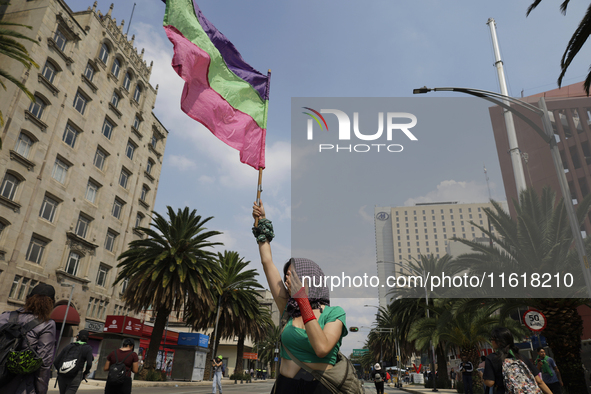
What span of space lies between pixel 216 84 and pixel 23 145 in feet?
92.2

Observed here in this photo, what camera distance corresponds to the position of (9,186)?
2709 centimetres

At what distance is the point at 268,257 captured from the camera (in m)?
3.04

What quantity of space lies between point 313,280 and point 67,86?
36.7 meters

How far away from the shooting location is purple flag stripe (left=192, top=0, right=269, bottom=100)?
6.95 metres

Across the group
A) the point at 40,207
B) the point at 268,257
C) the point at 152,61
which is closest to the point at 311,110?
the point at 268,257

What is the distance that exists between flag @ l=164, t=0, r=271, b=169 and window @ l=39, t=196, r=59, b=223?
28.5m

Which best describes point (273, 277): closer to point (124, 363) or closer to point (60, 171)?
point (124, 363)

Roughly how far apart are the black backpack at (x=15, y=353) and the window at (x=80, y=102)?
115 ft

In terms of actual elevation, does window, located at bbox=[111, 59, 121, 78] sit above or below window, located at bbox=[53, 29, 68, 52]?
above

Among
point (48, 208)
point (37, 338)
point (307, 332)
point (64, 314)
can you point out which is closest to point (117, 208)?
point (48, 208)

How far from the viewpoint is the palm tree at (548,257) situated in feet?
48.9

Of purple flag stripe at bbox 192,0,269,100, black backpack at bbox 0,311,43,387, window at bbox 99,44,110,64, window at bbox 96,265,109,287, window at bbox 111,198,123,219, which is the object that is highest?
window at bbox 99,44,110,64

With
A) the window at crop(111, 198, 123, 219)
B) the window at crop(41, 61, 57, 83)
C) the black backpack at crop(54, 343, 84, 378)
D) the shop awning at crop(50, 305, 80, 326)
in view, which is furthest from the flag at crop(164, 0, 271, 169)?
the window at crop(111, 198, 123, 219)

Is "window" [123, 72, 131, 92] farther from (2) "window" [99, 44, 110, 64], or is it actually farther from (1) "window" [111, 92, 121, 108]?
(2) "window" [99, 44, 110, 64]
